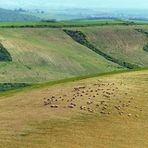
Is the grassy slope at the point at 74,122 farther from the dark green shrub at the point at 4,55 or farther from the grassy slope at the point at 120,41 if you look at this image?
the grassy slope at the point at 120,41

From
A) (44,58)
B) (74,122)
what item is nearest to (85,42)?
(44,58)

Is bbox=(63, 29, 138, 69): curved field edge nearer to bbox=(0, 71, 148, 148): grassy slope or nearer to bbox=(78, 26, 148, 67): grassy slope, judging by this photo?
bbox=(78, 26, 148, 67): grassy slope

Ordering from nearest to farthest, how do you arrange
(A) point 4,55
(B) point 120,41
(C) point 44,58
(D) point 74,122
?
(D) point 74,122 < (A) point 4,55 < (C) point 44,58 < (B) point 120,41

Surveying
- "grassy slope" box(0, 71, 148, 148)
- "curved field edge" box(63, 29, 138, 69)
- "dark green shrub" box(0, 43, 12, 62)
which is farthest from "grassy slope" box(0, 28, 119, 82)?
"grassy slope" box(0, 71, 148, 148)

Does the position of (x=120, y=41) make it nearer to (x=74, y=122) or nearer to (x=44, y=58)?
(x=44, y=58)

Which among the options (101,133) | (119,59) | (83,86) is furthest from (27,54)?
(101,133)

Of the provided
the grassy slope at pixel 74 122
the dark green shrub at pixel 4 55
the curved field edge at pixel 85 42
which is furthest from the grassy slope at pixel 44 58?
the grassy slope at pixel 74 122
